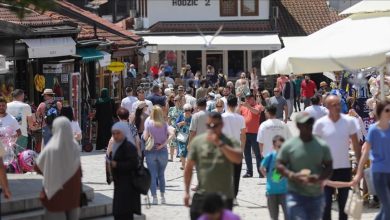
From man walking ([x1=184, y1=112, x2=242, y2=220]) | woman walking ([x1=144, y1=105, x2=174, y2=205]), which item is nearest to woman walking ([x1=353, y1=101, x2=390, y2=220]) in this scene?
man walking ([x1=184, y1=112, x2=242, y2=220])

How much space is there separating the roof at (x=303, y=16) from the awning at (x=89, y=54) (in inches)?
1057

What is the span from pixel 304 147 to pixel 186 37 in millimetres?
39611

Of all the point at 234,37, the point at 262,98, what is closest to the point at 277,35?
the point at 234,37

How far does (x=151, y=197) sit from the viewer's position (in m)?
16.3

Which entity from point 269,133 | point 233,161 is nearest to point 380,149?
point 233,161

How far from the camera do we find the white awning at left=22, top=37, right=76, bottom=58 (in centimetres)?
2260

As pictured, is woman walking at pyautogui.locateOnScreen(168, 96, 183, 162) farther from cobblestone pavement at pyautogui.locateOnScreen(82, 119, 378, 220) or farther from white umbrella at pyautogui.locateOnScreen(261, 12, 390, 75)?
white umbrella at pyautogui.locateOnScreen(261, 12, 390, 75)

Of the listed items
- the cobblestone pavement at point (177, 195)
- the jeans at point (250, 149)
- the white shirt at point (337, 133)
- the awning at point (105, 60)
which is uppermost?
the awning at point (105, 60)

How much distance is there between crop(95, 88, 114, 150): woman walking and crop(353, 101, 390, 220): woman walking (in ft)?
44.4

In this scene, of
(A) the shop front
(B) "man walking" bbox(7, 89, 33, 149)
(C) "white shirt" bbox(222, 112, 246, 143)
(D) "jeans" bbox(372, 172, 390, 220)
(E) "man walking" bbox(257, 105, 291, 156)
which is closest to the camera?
(D) "jeans" bbox(372, 172, 390, 220)

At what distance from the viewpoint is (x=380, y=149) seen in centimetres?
1194

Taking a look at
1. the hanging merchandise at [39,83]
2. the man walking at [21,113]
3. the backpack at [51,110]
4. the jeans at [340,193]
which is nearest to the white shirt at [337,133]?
the jeans at [340,193]

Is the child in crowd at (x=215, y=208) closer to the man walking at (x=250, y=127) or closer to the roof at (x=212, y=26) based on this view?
the man walking at (x=250, y=127)

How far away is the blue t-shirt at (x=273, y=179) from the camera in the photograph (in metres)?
12.1
